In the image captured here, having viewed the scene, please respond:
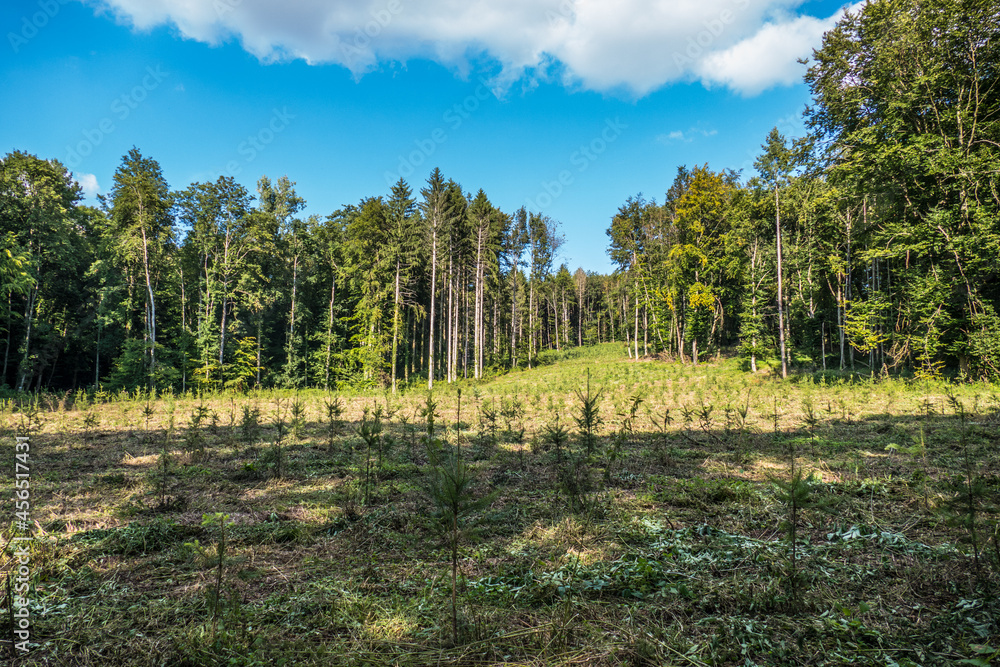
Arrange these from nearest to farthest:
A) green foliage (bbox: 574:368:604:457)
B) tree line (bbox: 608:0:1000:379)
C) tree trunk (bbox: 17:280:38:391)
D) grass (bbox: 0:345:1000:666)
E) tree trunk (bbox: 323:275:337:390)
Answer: grass (bbox: 0:345:1000:666), green foliage (bbox: 574:368:604:457), tree line (bbox: 608:0:1000:379), tree trunk (bbox: 17:280:38:391), tree trunk (bbox: 323:275:337:390)

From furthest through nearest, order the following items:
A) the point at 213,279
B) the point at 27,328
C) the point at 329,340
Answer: the point at 329,340 → the point at 213,279 → the point at 27,328

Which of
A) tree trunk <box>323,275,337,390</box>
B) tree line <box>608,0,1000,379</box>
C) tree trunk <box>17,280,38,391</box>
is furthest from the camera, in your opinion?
tree trunk <box>323,275,337,390</box>

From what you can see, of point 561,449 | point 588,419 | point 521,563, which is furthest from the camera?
point 561,449

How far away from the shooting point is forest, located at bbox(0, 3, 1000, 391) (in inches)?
577

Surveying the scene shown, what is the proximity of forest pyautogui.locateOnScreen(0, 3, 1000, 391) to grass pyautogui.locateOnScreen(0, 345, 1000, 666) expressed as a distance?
1259 centimetres

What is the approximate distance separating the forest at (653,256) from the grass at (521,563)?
12.6 m

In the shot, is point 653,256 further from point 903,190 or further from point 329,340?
point 329,340

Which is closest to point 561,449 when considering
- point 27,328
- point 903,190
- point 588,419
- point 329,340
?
point 588,419

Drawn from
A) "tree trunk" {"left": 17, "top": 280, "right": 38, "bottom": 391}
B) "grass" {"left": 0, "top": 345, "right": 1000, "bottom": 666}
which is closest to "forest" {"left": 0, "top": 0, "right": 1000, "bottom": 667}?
"grass" {"left": 0, "top": 345, "right": 1000, "bottom": 666}

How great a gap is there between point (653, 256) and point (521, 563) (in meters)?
31.8

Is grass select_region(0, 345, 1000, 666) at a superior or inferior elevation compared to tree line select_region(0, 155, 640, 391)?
inferior

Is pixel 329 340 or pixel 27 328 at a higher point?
pixel 27 328

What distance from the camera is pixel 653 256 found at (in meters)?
31.7

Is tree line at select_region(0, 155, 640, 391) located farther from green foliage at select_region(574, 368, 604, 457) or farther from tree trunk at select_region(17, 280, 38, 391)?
green foliage at select_region(574, 368, 604, 457)
